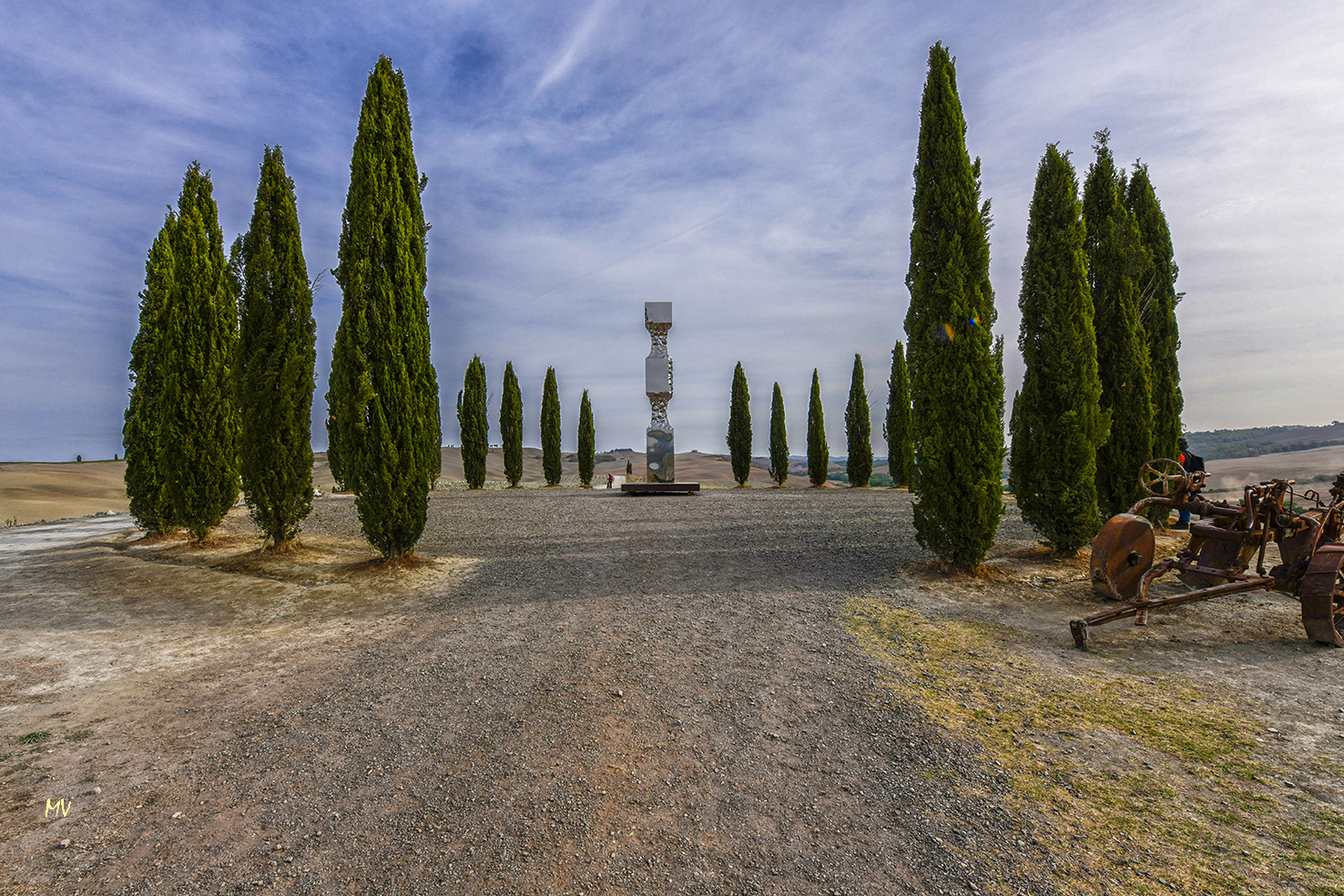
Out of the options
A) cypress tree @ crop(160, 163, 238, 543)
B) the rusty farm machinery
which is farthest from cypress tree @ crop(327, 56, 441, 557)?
the rusty farm machinery

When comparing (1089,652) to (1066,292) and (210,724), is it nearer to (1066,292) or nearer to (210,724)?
(1066,292)

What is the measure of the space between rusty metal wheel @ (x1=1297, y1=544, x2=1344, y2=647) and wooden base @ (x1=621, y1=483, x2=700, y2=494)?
52.2 feet

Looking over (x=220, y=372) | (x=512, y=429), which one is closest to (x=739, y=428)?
(x=512, y=429)

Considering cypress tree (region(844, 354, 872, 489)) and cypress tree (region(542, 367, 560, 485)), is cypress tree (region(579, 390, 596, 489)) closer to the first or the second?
cypress tree (region(542, 367, 560, 485))

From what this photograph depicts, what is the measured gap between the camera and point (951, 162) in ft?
27.5

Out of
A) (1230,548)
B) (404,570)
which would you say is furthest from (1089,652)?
(404,570)

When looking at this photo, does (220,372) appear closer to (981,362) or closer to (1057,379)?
(981,362)

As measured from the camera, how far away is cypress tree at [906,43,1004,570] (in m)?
8.01

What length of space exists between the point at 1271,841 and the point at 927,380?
244 inches

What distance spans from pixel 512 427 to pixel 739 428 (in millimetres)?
10765

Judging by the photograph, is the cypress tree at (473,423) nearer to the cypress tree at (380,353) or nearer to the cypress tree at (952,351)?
the cypress tree at (380,353)

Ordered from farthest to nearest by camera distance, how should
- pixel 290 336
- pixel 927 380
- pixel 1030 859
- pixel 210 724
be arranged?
pixel 290 336, pixel 927 380, pixel 210 724, pixel 1030 859

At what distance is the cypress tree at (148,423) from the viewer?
35.7 ft

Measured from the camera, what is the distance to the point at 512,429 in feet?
94.3
